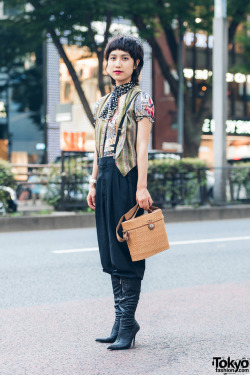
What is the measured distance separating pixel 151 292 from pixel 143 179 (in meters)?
2.27

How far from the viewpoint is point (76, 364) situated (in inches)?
142

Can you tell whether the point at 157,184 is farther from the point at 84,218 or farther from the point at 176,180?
the point at 84,218

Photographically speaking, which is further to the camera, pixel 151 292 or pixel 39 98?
pixel 39 98

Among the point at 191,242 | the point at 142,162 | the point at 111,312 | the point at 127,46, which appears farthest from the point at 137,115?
the point at 191,242

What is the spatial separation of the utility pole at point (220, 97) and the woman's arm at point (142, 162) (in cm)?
1176

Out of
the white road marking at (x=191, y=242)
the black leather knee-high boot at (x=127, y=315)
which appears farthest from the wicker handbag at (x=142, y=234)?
the white road marking at (x=191, y=242)

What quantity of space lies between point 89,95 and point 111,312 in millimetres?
21145

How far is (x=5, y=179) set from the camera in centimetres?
1217

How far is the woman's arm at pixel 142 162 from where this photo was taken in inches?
149

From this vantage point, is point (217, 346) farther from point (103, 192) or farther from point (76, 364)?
point (103, 192)

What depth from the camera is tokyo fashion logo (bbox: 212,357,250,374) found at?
11.5 feet

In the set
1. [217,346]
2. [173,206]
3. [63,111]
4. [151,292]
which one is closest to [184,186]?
[173,206]

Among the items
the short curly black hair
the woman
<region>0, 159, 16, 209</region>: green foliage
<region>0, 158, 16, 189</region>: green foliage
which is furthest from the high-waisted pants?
<region>0, 158, 16, 189</region>: green foliage

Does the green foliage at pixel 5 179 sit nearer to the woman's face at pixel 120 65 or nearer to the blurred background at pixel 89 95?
the blurred background at pixel 89 95
